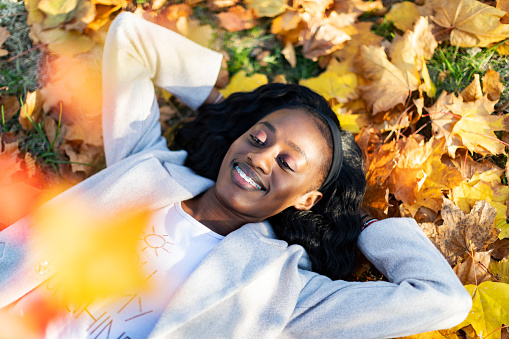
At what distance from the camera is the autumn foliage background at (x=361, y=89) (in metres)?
2.51

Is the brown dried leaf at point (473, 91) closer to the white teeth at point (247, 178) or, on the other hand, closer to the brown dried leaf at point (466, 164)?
the brown dried leaf at point (466, 164)

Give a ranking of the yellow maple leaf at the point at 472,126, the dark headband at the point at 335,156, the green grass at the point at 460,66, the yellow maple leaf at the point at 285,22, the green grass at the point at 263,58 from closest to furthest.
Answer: the dark headband at the point at 335,156, the yellow maple leaf at the point at 472,126, the green grass at the point at 460,66, the yellow maple leaf at the point at 285,22, the green grass at the point at 263,58

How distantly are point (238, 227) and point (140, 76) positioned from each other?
1165 millimetres

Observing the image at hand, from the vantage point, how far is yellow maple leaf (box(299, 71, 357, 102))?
9.61 feet

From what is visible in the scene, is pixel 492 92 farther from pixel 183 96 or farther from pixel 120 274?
pixel 120 274

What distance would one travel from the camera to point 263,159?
2123 millimetres

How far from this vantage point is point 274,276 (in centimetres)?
214

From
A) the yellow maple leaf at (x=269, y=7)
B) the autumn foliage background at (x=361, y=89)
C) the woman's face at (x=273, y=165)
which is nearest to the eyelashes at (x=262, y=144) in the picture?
the woman's face at (x=273, y=165)

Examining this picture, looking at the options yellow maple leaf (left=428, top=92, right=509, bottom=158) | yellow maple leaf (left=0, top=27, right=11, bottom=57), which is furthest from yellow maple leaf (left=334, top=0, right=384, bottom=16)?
yellow maple leaf (left=0, top=27, right=11, bottom=57)

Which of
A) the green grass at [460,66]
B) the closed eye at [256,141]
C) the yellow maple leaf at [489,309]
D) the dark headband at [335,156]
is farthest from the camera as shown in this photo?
the green grass at [460,66]

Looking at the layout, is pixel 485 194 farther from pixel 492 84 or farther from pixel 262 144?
pixel 262 144

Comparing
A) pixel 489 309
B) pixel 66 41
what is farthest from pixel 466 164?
pixel 66 41

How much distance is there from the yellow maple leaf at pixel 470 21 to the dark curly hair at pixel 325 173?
1.19 metres

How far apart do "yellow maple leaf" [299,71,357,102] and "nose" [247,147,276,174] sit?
1.01 m
